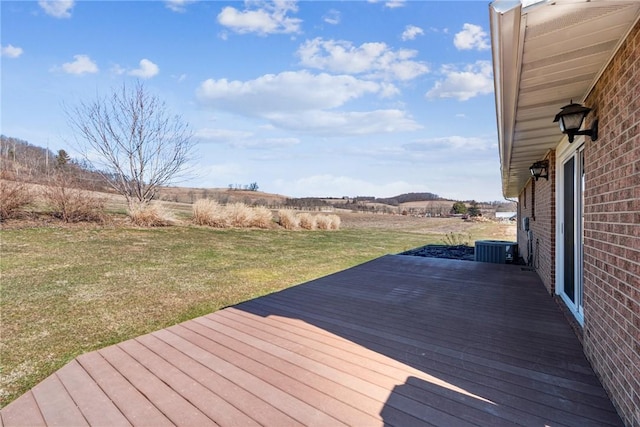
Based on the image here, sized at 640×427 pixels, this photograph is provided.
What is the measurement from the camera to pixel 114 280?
219 inches

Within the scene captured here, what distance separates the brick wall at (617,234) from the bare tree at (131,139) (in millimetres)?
12475

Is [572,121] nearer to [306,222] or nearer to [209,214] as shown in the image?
[209,214]

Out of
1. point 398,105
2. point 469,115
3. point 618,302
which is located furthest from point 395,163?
point 618,302

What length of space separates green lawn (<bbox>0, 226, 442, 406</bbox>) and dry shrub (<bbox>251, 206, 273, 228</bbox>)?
3.34m

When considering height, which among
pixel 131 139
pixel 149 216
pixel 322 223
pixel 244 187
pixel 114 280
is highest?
pixel 131 139

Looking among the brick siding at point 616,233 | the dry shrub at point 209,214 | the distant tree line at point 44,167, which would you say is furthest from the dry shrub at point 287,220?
the brick siding at point 616,233

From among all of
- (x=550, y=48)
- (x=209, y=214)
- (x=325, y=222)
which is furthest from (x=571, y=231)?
(x=325, y=222)

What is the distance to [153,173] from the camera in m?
12.6

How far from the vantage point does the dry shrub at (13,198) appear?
28.5 ft

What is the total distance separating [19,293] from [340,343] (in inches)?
191

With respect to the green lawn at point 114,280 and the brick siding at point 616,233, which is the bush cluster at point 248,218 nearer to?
the green lawn at point 114,280

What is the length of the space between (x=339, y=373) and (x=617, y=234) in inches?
76.5

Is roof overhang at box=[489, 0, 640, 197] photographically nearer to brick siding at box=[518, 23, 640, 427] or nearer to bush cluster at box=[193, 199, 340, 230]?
brick siding at box=[518, 23, 640, 427]

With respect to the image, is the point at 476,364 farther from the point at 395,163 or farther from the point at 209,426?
the point at 395,163
